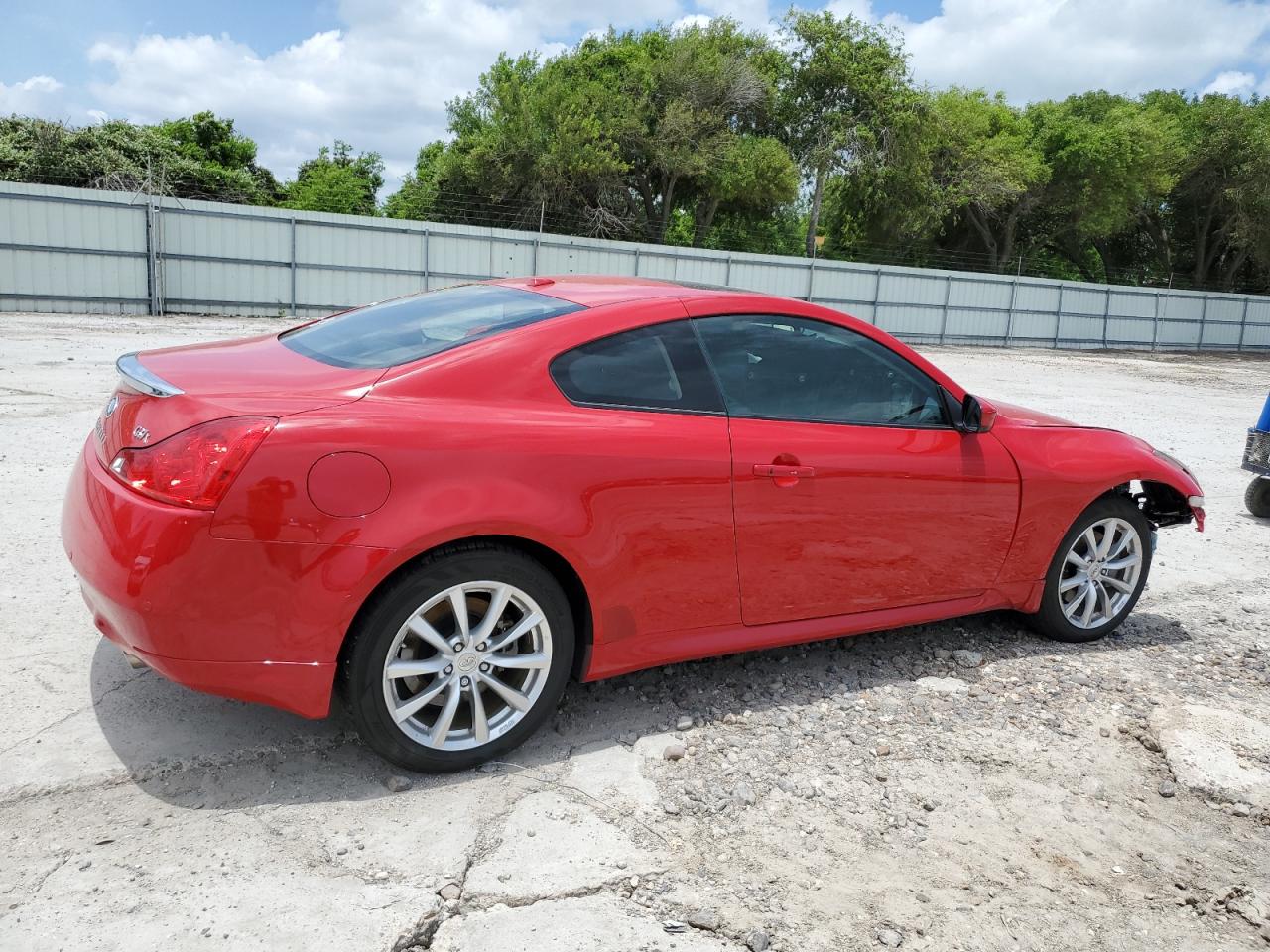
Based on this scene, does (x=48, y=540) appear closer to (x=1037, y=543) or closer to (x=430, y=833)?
(x=430, y=833)

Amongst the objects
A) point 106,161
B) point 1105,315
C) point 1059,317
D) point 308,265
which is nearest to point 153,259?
point 308,265

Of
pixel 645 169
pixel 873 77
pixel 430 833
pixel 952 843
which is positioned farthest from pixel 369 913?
pixel 873 77

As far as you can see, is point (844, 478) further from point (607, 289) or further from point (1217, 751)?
point (1217, 751)

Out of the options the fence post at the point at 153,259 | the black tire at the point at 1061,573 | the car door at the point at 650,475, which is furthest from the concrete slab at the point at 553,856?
the fence post at the point at 153,259

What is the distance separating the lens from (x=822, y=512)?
3529mm

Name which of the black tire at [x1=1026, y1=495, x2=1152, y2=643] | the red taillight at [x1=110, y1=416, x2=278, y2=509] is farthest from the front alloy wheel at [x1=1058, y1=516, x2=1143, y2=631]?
the red taillight at [x1=110, y1=416, x2=278, y2=509]

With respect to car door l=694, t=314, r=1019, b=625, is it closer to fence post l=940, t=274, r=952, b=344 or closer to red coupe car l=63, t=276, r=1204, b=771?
red coupe car l=63, t=276, r=1204, b=771

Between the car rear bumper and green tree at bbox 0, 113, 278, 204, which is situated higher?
green tree at bbox 0, 113, 278, 204

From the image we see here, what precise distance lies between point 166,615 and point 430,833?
2.97 feet

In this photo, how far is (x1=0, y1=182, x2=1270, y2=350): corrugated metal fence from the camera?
65.3 feet

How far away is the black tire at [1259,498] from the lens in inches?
297

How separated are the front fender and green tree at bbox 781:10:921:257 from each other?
3298 cm

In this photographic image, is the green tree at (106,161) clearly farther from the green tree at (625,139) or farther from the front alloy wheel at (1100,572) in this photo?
the front alloy wheel at (1100,572)

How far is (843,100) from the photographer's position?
37125 mm
